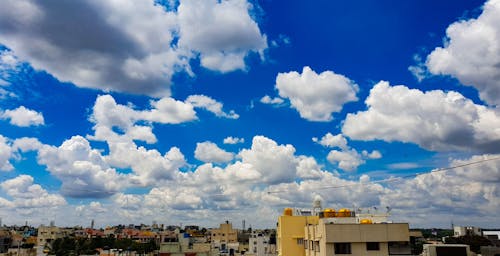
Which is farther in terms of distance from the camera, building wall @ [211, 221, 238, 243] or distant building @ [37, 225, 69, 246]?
building wall @ [211, 221, 238, 243]

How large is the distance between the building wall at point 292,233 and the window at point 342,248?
1294 cm

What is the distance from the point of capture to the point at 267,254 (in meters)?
102

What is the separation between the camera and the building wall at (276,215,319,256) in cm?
5947

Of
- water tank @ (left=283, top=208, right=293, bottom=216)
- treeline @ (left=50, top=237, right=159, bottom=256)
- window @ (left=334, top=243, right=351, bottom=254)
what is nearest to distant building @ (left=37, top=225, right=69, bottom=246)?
treeline @ (left=50, top=237, right=159, bottom=256)

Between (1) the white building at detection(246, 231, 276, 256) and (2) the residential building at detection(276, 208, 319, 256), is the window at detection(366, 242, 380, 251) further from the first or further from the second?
(1) the white building at detection(246, 231, 276, 256)

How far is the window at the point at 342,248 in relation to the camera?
46.5m

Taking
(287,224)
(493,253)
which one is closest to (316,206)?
(287,224)

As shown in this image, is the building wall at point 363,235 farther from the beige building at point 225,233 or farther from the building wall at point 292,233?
the beige building at point 225,233

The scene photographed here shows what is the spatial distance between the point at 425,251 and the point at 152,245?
105 meters

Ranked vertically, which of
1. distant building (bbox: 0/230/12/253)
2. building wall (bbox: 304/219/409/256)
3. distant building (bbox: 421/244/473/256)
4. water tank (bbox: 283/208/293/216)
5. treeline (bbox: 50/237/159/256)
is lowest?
treeline (bbox: 50/237/159/256)

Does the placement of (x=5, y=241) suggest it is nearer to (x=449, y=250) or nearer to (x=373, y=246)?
(x=373, y=246)

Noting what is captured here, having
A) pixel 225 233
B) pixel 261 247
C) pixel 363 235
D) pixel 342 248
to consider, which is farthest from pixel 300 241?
pixel 225 233

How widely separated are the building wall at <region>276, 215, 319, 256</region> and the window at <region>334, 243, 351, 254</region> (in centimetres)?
1294

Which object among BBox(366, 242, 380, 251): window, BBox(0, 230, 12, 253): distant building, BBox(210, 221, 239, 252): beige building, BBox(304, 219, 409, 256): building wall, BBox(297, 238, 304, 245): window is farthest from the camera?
BBox(210, 221, 239, 252): beige building
